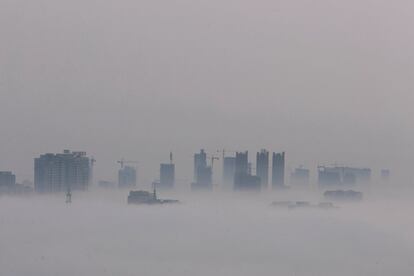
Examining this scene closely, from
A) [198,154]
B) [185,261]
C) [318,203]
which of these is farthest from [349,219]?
[198,154]

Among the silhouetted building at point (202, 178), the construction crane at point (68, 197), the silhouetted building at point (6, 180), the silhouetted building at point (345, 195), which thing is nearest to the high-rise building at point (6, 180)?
the silhouetted building at point (6, 180)

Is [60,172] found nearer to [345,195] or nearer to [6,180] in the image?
[6,180]

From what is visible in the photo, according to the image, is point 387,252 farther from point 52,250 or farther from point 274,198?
point 274,198

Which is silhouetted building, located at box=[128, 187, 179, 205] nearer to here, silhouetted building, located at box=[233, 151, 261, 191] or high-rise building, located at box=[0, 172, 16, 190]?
silhouetted building, located at box=[233, 151, 261, 191]

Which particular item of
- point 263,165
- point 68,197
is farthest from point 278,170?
point 68,197

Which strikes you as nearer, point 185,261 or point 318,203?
point 185,261
